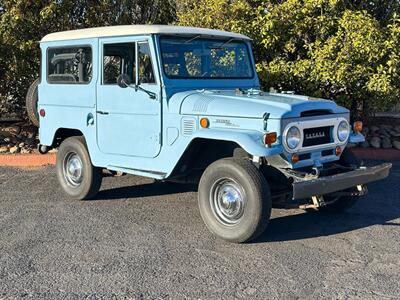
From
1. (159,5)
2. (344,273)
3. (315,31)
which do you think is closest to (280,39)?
(315,31)

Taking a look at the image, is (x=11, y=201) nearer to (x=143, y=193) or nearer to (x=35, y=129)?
(x=143, y=193)

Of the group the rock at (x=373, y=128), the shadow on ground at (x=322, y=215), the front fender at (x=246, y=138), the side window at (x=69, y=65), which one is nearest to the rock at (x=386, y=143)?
the rock at (x=373, y=128)

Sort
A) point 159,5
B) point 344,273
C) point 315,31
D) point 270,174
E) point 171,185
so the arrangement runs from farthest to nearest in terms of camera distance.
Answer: point 159,5 < point 315,31 < point 171,185 < point 270,174 < point 344,273

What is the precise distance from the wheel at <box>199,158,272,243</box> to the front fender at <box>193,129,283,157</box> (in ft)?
0.70

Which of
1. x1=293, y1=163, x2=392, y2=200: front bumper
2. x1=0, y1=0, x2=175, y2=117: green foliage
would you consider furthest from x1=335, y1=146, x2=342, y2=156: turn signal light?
x1=0, y1=0, x2=175, y2=117: green foliage

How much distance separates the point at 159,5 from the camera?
1036 cm

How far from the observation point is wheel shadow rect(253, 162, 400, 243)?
5320 millimetres

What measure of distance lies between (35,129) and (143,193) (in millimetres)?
4393

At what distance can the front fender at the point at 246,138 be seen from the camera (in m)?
4.70

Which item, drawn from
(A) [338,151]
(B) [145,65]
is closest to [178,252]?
(A) [338,151]

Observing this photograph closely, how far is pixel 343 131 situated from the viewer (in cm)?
550

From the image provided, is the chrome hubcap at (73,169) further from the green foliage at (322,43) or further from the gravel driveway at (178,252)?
the green foliage at (322,43)

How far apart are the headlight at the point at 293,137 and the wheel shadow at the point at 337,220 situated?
0.94 m

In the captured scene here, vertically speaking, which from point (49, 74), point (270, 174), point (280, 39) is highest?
point (280, 39)
